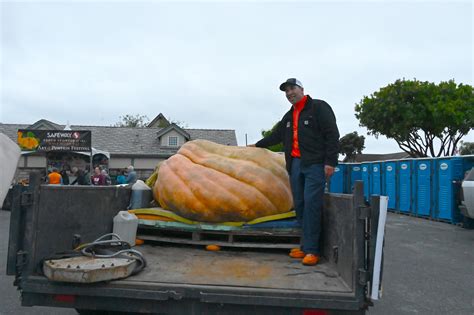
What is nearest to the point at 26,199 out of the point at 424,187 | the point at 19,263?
the point at 19,263

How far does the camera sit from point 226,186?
12.1ft

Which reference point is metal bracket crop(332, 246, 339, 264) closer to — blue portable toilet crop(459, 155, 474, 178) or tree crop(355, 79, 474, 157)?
blue portable toilet crop(459, 155, 474, 178)

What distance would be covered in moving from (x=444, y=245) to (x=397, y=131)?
911 inches

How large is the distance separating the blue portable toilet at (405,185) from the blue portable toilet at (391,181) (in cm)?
29

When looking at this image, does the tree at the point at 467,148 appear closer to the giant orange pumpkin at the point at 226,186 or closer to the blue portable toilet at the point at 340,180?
the blue portable toilet at the point at 340,180

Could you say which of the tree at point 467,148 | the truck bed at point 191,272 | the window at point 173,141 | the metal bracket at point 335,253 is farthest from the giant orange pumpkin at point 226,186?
the tree at point 467,148

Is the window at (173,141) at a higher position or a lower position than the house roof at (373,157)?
lower

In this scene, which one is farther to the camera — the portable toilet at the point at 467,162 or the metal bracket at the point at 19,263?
the portable toilet at the point at 467,162

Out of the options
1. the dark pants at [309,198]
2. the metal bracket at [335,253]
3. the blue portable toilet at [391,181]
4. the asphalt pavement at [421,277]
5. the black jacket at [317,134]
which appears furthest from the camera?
the blue portable toilet at [391,181]

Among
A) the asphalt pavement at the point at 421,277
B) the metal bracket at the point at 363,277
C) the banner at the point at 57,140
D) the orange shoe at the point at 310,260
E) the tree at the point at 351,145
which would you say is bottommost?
the asphalt pavement at the point at 421,277

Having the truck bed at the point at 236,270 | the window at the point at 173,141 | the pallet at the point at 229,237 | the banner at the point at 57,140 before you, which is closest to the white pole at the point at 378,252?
the truck bed at the point at 236,270

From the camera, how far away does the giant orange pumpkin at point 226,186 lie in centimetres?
362

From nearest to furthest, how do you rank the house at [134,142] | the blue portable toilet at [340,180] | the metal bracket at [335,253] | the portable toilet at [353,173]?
the metal bracket at [335,253] < the portable toilet at [353,173] < the blue portable toilet at [340,180] < the house at [134,142]

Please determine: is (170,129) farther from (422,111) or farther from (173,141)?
(422,111)
